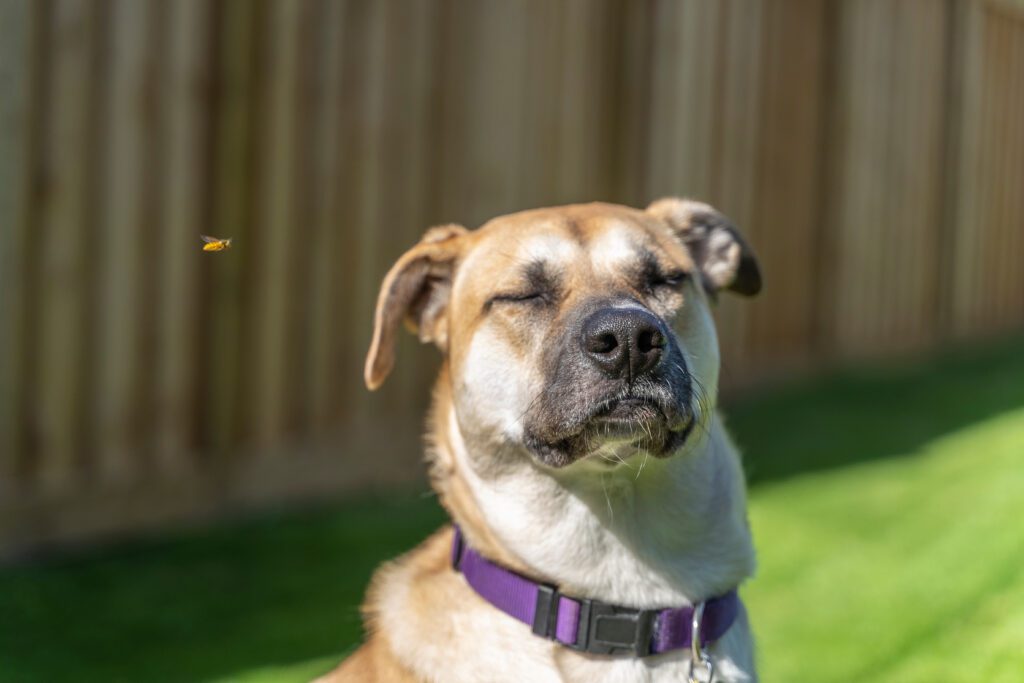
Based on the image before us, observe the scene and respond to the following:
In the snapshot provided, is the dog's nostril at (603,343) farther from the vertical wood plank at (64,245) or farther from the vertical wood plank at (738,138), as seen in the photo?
the vertical wood plank at (738,138)

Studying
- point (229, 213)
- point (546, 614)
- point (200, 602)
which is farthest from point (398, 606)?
point (229, 213)

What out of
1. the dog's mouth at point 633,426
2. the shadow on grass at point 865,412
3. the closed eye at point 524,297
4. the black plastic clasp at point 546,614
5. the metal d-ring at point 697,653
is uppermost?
the closed eye at point 524,297

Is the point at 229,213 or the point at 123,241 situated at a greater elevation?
the point at 229,213

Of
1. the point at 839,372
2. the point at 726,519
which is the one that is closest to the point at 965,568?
the point at 726,519

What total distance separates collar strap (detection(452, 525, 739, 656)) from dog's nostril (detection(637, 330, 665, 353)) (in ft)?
2.00

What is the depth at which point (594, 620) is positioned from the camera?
275 cm

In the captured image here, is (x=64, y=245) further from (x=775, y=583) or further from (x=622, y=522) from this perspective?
(x=775, y=583)

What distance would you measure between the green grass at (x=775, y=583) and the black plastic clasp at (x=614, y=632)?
2.92ft

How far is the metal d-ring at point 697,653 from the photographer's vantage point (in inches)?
108

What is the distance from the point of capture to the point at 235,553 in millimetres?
5621

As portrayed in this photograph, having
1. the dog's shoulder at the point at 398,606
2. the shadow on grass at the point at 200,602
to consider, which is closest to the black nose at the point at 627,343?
the dog's shoulder at the point at 398,606

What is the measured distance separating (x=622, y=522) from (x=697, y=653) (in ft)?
1.23

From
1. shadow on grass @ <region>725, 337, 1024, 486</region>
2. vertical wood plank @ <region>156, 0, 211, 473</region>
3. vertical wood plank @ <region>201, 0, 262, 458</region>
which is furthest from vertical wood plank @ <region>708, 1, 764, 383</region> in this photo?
vertical wood plank @ <region>156, 0, 211, 473</region>

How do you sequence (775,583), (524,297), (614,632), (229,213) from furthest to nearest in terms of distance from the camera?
(229,213) < (775,583) < (524,297) < (614,632)
